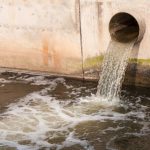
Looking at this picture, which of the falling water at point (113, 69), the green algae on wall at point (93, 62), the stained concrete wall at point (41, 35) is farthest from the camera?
the stained concrete wall at point (41, 35)

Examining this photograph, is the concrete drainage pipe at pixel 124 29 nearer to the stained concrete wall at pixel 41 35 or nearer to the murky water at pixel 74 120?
the stained concrete wall at pixel 41 35

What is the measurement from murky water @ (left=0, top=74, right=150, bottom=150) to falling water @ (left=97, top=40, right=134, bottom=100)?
214 mm

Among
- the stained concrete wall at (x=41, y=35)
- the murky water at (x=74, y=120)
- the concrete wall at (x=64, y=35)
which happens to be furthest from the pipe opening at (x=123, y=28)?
the murky water at (x=74, y=120)

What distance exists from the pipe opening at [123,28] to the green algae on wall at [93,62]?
2.10 ft

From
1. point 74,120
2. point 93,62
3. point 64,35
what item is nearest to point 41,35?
point 64,35

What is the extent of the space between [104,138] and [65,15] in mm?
3775

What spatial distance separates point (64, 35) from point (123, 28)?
146 centimetres

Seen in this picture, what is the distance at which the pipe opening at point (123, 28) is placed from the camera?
9125 millimetres

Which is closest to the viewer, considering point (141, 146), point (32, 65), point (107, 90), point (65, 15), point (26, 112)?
point (141, 146)

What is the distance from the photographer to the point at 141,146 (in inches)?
267

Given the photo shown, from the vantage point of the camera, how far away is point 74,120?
26.0ft

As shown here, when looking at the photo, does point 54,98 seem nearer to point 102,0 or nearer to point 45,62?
point 45,62

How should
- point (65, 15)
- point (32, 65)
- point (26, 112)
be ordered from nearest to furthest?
1. point (26, 112)
2. point (65, 15)
3. point (32, 65)

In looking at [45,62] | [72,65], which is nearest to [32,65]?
[45,62]
